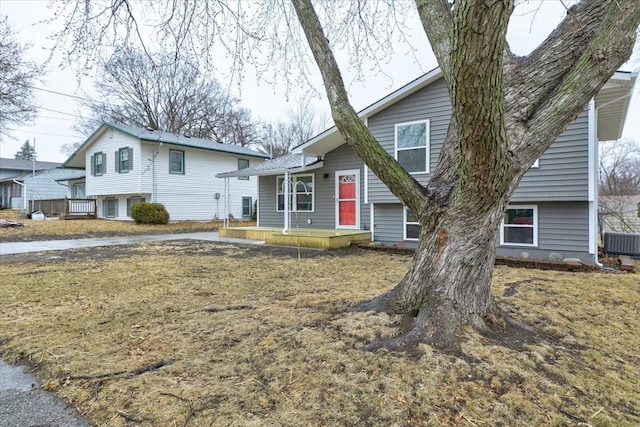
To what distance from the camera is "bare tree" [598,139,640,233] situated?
12.7m

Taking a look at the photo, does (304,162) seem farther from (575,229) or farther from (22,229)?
(22,229)

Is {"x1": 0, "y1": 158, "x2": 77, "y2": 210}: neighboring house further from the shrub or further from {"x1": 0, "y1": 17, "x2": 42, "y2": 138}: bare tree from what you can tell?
the shrub

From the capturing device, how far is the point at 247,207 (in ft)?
72.5

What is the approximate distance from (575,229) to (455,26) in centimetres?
720

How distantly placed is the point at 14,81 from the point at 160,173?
768cm

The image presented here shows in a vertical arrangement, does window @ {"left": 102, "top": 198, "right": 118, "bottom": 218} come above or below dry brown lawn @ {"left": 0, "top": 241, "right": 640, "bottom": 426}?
above

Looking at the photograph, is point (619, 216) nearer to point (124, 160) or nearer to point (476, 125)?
point (476, 125)

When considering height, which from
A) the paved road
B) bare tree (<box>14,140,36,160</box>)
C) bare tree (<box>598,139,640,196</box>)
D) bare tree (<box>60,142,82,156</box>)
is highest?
bare tree (<box>14,140,36,160</box>)

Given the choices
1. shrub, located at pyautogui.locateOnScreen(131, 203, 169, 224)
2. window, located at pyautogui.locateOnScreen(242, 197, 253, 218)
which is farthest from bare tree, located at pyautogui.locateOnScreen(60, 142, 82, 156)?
shrub, located at pyautogui.locateOnScreen(131, 203, 169, 224)

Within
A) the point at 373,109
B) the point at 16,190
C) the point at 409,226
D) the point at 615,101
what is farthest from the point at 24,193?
the point at 615,101

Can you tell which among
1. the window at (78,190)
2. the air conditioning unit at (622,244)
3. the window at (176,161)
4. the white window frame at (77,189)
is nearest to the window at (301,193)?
the air conditioning unit at (622,244)

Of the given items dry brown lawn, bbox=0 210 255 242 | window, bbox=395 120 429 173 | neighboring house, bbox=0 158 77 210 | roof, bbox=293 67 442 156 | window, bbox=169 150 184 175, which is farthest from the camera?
neighboring house, bbox=0 158 77 210

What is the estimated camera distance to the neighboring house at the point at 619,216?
11703mm

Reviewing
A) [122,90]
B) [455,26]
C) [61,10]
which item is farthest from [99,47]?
[122,90]
